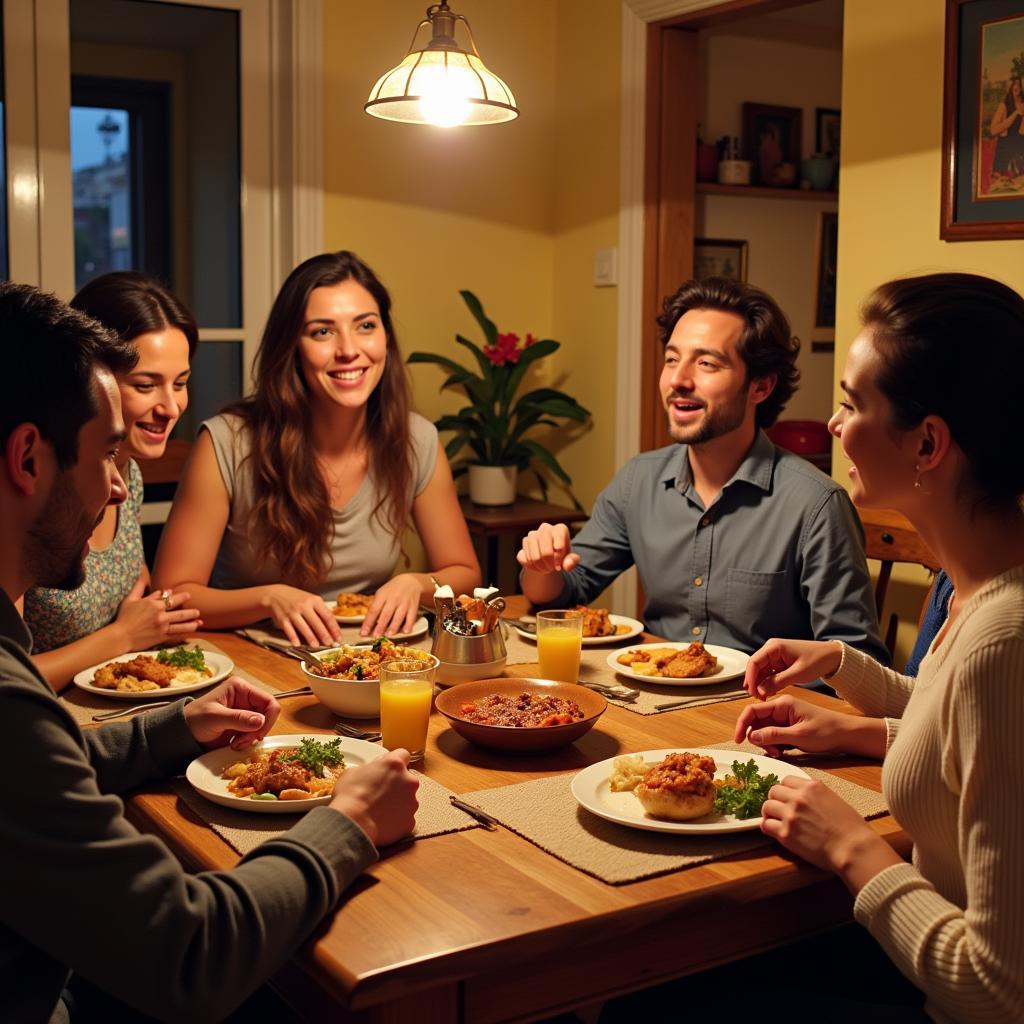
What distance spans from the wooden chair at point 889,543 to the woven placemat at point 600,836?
4.36 ft

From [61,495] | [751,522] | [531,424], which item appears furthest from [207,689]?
[531,424]

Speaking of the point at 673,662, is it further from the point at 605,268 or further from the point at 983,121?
the point at 605,268

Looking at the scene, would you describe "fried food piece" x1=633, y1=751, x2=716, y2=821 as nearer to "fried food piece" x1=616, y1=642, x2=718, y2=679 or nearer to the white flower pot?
"fried food piece" x1=616, y1=642, x2=718, y2=679

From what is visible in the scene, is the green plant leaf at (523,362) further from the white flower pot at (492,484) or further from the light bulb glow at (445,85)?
the light bulb glow at (445,85)

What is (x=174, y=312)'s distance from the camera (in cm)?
249

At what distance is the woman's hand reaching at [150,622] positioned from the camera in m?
2.15

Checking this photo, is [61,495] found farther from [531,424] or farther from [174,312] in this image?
[531,424]

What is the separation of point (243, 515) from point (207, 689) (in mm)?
766

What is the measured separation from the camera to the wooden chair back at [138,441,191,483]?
3.48 m

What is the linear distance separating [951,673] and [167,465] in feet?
8.77

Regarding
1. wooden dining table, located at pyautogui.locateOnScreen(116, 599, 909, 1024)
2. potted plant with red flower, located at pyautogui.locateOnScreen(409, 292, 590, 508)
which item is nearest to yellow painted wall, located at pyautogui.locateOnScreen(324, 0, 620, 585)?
potted plant with red flower, located at pyautogui.locateOnScreen(409, 292, 590, 508)

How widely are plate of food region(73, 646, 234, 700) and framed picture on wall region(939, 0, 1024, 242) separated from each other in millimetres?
1977

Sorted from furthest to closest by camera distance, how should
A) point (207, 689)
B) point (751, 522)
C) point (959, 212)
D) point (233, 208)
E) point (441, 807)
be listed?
point (233, 208) < point (959, 212) < point (751, 522) < point (207, 689) < point (441, 807)

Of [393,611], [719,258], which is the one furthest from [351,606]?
[719,258]
